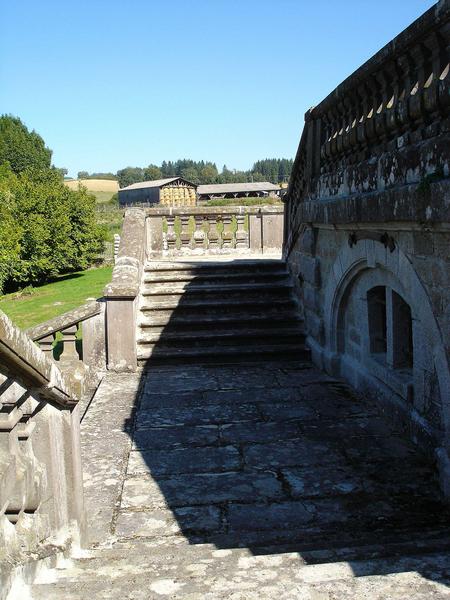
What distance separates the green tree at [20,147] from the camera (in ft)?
205

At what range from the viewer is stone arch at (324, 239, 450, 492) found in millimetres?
4332

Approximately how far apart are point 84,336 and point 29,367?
18.1 ft

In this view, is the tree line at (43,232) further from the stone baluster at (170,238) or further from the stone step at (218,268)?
the stone step at (218,268)

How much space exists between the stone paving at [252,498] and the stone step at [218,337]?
1013 millimetres

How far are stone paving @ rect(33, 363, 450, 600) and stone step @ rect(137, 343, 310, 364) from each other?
73 cm

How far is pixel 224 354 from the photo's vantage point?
27.2 ft

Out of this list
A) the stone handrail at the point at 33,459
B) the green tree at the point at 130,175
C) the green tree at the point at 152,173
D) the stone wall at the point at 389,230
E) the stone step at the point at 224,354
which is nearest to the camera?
the stone handrail at the point at 33,459

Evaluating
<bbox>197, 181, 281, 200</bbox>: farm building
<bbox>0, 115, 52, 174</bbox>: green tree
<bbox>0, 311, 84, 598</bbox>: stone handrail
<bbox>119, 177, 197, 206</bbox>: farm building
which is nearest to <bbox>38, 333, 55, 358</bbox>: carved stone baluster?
<bbox>0, 311, 84, 598</bbox>: stone handrail

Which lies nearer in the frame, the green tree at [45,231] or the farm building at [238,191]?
the green tree at [45,231]

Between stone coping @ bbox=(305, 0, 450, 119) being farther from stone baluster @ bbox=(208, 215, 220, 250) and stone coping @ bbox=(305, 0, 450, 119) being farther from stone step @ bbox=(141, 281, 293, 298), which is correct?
stone baluster @ bbox=(208, 215, 220, 250)

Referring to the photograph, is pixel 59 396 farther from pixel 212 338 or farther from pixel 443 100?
pixel 212 338

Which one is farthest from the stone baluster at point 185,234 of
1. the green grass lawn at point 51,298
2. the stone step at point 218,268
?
the green grass lawn at point 51,298

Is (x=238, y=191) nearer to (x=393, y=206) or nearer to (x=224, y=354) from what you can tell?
(x=224, y=354)

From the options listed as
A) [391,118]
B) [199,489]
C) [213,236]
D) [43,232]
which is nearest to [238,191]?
[43,232]
